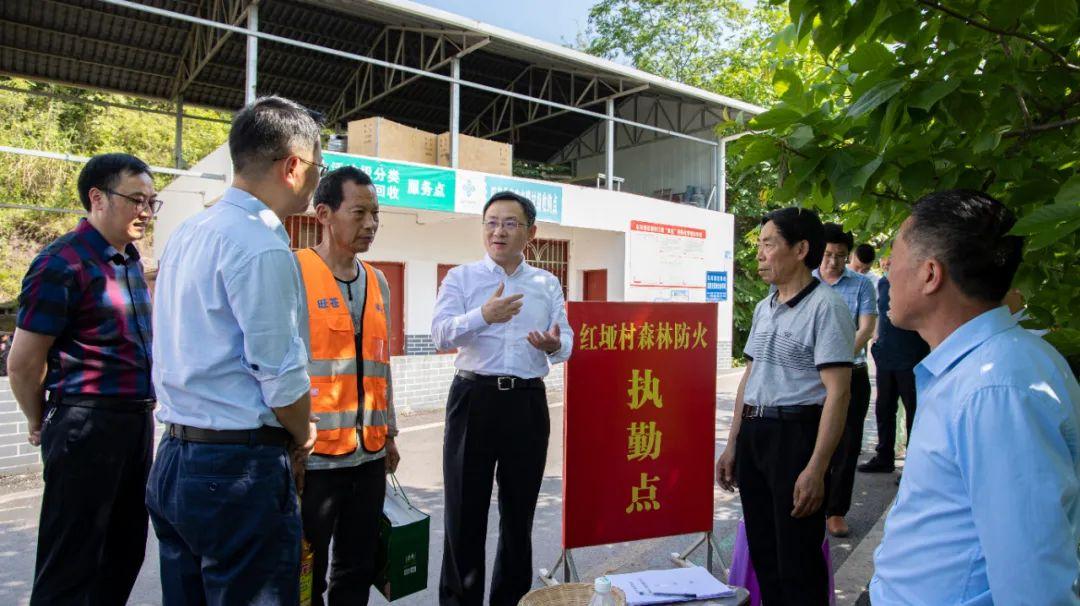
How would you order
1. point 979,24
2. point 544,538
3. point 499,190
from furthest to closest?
point 499,190, point 544,538, point 979,24

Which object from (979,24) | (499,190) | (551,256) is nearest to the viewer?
(979,24)

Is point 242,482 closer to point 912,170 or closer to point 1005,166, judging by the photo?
point 912,170

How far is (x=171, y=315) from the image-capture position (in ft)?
5.65

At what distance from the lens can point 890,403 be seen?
17.8 feet

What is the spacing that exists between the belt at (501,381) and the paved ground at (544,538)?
120 centimetres

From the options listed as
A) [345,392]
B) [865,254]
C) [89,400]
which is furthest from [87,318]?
[865,254]

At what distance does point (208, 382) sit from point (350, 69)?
12430mm

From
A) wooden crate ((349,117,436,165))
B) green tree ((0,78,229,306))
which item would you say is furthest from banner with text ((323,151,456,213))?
green tree ((0,78,229,306))

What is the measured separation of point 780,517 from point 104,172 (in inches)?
118

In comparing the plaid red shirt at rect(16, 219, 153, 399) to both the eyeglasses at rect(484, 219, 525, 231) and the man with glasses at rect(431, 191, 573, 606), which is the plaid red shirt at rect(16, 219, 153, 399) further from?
the eyeglasses at rect(484, 219, 525, 231)

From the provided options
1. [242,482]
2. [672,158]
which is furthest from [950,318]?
[672,158]

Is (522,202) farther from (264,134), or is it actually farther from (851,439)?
(851,439)

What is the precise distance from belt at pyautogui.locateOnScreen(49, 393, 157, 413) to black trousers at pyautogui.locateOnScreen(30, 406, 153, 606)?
2 centimetres

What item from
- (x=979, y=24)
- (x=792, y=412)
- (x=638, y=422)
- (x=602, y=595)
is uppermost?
(x=979, y=24)
